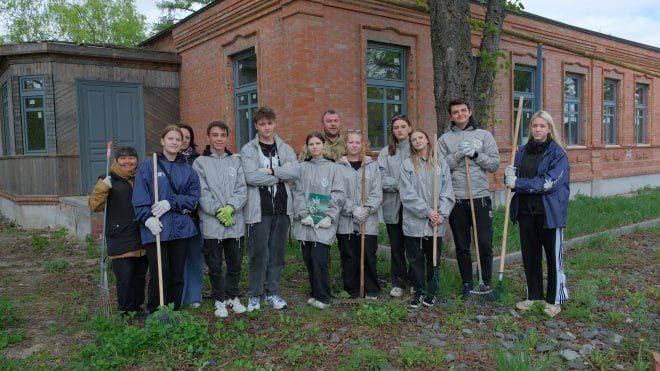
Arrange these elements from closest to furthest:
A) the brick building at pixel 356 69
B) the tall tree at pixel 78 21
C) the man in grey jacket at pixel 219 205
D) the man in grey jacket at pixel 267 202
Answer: the man in grey jacket at pixel 219 205, the man in grey jacket at pixel 267 202, the brick building at pixel 356 69, the tall tree at pixel 78 21

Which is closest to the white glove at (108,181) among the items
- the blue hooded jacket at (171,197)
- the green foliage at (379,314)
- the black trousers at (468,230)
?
the blue hooded jacket at (171,197)

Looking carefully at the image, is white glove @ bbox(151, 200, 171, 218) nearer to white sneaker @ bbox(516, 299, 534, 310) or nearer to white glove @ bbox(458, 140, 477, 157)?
white glove @ bbox(458, 140, 477, 157)

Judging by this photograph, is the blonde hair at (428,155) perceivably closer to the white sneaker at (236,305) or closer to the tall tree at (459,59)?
the tall tree at (459,59)

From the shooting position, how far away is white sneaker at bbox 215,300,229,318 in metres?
4.35

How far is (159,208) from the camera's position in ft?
13.3

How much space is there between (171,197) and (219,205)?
1.40 ft

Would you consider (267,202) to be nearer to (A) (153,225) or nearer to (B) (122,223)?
(A) (153,225)

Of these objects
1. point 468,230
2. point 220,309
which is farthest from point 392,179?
point 220,309

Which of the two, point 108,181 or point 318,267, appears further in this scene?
point 318,267

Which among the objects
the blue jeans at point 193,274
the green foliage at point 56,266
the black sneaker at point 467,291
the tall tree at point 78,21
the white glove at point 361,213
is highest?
the tall tree at point 78,21

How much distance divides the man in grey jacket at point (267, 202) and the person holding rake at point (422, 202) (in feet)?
3.66

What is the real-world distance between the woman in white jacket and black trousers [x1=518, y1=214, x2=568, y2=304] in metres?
1.75

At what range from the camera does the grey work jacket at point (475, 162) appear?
4551mm

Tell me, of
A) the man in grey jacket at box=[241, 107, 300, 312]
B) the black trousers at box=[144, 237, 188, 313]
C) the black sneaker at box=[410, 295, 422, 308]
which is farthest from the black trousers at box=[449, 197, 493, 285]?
the black trousers at box=[144, 237, 188, 313]
